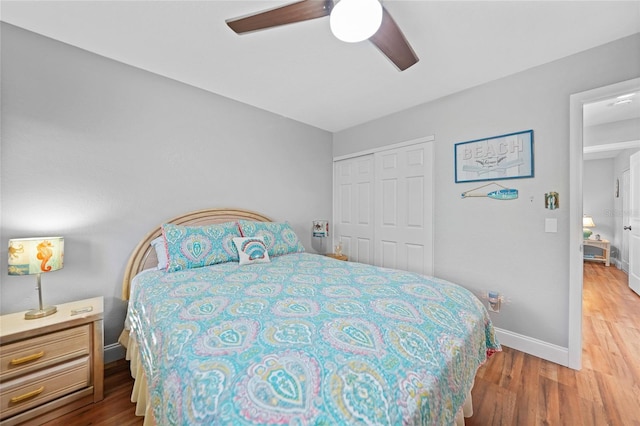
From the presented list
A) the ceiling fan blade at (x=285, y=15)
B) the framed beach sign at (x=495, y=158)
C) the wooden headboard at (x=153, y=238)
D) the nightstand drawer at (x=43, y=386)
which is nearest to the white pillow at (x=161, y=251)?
the wooden headboard at (x=153, y=238)

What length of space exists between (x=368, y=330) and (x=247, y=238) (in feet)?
5.36

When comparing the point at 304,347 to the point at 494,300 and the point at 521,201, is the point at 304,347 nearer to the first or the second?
the point at 494,300

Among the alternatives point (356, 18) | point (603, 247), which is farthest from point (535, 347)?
point (603, 247)

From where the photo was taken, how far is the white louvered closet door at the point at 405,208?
2.84 metres

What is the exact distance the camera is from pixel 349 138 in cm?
369

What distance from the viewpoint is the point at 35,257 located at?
1538 mm

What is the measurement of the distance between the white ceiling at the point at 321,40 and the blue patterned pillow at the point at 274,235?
1388 millimetres

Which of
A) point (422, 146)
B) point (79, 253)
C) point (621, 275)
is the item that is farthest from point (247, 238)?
point (621, 275)

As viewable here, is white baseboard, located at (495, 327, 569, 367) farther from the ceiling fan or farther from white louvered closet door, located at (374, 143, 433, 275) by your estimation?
the ceiling fan

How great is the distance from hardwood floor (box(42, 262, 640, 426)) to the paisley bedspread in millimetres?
422

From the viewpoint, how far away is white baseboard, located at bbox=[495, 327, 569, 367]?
6.64 ft

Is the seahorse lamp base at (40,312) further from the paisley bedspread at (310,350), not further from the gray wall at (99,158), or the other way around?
the paisley bedspread at (310,350)

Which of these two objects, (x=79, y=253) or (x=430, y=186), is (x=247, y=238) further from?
(x=430, y=186)

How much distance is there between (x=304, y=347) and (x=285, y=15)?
1.55m
